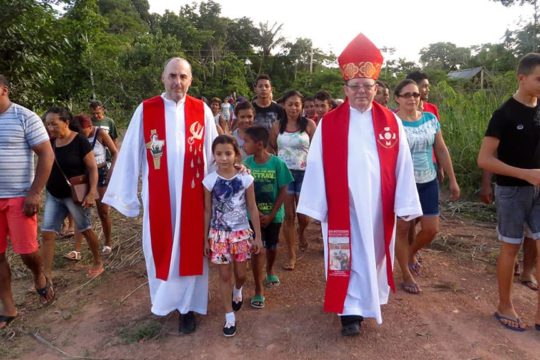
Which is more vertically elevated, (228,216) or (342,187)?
(342,187)

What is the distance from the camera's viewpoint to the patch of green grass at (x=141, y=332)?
3.38 m

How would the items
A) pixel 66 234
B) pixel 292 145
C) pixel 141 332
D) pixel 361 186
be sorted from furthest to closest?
pixel 66 234 < pixel 292 145 < pixel 141 332 < pixel 361 186

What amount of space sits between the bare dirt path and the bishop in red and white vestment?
352 millimetres

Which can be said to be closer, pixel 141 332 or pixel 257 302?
pixel 141 332

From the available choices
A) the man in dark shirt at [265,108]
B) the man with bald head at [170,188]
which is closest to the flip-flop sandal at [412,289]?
the man with bald head at [170,188]

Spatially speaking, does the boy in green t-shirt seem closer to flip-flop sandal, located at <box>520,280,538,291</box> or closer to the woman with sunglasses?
the woman with sunglasses

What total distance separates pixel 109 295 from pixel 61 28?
17.1 feet

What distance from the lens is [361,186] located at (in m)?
3.19

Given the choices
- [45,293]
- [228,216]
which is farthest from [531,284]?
[45,293]

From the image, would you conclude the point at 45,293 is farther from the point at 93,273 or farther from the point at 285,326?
the point at 285,326

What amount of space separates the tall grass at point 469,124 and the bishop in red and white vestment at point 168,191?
518 cm

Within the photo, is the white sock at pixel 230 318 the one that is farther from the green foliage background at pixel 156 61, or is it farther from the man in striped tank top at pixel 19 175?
the green foliage background at pixel 156 61

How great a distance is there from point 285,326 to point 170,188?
1.41m

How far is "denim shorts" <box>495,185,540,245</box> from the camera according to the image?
328 cm
